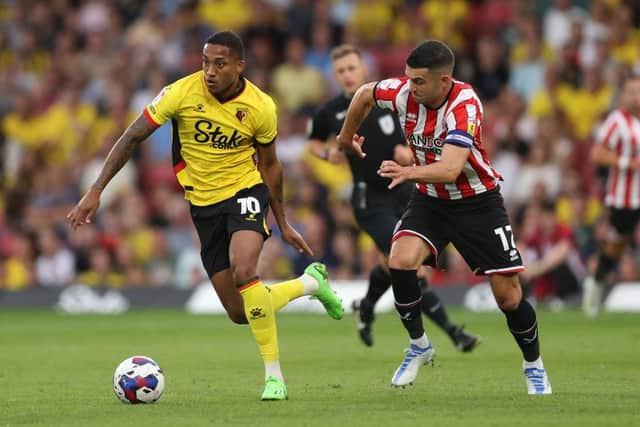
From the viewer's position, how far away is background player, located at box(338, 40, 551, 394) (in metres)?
8.67

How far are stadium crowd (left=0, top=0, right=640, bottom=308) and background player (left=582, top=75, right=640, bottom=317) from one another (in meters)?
2.34

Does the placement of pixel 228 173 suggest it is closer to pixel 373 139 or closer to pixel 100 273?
pixel 373 139

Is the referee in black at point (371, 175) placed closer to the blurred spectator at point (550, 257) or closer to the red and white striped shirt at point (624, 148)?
the red and white striped shirt at point (624, 148)

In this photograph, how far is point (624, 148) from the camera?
51.6 ft

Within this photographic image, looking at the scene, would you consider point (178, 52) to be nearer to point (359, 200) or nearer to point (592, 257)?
point (592, 257)

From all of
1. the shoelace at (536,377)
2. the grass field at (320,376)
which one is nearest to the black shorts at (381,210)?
the grass field at (320,376)

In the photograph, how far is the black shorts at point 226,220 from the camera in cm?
907

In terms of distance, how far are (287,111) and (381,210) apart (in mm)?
9618

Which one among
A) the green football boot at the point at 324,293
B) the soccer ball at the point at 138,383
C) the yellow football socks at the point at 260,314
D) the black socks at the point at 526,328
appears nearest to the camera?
the soccer ball at the point at 138,383

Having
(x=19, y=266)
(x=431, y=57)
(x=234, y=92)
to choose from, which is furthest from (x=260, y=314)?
(x=19, y=266)

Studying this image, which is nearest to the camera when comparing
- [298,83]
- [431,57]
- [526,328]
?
[431,57]

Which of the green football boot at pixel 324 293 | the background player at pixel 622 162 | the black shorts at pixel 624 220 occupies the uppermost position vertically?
the green football boot at pixel 324 293

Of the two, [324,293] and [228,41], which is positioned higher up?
[228,41]

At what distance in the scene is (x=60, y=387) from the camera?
9.73 m
